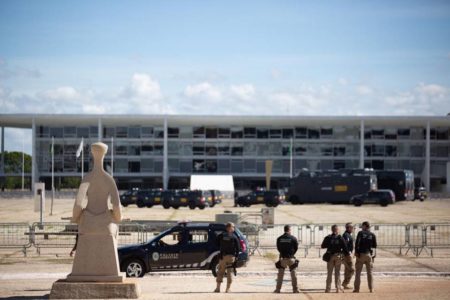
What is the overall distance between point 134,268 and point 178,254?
1.24 metres

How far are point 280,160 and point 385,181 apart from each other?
108 ft

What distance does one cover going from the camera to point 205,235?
24156 mm

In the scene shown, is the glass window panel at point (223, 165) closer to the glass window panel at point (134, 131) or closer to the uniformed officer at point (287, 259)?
the glass window panel at point (134, 131)

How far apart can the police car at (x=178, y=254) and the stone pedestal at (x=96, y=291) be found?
6210 millimetres

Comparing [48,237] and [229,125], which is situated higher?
[229,125]

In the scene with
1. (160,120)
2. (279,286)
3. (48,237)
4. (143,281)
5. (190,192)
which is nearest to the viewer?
(279,286)

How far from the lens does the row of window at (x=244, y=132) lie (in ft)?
379

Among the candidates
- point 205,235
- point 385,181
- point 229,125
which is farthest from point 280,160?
point 205,235

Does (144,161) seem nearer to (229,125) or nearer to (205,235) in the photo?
(229,125)

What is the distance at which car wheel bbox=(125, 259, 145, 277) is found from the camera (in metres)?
23.8

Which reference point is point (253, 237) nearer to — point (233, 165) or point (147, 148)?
point (233, 165)

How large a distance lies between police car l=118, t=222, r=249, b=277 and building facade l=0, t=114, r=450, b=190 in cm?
8871

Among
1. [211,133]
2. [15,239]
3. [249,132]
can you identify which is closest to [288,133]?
[249,132]

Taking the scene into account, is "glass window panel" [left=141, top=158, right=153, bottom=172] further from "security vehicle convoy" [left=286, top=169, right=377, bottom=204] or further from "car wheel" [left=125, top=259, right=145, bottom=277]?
"car wheel" [left=125, top=259, right=145, bottom=277]
